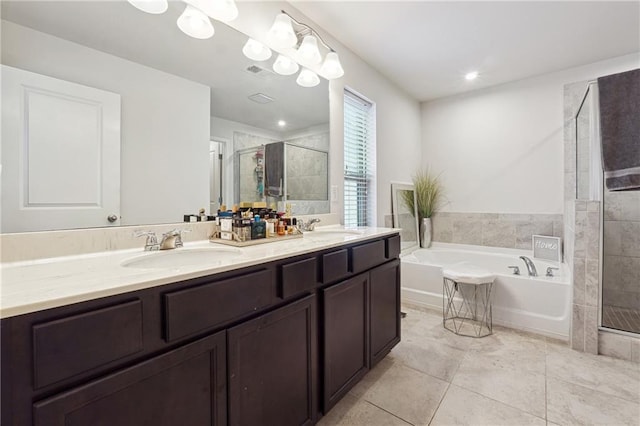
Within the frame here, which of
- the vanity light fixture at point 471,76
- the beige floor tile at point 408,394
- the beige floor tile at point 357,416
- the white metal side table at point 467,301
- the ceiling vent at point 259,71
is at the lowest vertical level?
the beige floor tile at point 357,416

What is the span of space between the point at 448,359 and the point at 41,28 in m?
2.64

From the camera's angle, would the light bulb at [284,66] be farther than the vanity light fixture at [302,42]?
Yes

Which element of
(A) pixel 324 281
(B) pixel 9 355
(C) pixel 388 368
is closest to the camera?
(B) pixel 9 355

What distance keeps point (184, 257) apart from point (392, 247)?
1.25m

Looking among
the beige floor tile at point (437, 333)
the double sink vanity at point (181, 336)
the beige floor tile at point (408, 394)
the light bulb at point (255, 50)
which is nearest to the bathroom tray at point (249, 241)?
the double sink vanity at point (181, 336)

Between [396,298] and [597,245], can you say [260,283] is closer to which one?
[396,298]

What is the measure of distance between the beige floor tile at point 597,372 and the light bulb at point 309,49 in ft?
8.30

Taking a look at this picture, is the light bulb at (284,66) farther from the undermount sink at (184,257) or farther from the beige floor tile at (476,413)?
the beige floor tile at (476,413)

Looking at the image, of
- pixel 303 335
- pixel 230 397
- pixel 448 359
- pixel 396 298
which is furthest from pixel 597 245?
pixel 230 397

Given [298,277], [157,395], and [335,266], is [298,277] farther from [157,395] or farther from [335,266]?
[157,395]

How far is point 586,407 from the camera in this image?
146 centimetres

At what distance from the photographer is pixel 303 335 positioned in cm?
120

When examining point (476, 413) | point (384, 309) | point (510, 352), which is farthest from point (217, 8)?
point (510, 352)

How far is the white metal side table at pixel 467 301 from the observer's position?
7.63ft
